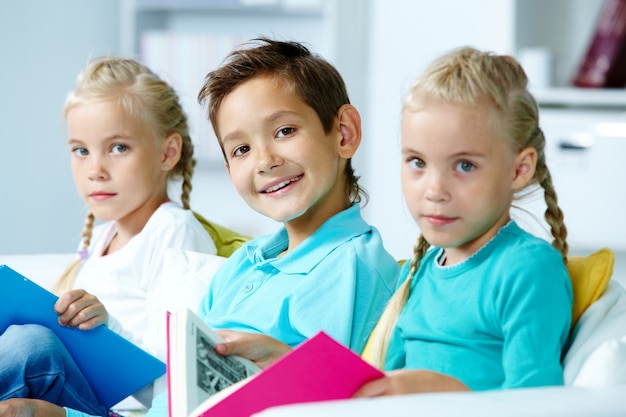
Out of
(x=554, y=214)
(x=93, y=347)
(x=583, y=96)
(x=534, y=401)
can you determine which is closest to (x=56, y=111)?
(x=583, y=96)

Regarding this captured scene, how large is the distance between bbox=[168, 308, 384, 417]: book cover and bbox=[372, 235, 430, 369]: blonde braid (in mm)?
241

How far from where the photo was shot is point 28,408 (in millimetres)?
1432

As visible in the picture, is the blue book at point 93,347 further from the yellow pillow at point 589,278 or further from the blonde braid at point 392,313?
the yellow pillow at point 589,278

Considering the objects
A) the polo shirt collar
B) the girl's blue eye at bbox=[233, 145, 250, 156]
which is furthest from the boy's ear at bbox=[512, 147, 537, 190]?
the girl's blue eye at bbox=[233, 145, 250, 156]

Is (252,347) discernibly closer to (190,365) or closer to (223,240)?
(190,365)

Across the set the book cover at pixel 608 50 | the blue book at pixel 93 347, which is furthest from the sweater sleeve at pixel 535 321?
the book cover at pixel 608 50

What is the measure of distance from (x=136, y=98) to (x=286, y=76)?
46 cm

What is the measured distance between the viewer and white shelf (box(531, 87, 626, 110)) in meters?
3.17

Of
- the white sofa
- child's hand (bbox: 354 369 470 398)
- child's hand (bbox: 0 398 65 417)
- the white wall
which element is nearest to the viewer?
the white sofa

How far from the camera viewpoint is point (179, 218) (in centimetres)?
187

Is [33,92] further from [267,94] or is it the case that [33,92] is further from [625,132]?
[267,94]

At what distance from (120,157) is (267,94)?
473 mm

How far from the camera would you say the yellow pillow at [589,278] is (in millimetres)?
1248

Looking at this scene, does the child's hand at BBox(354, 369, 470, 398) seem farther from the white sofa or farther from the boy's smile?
the boy's smile
